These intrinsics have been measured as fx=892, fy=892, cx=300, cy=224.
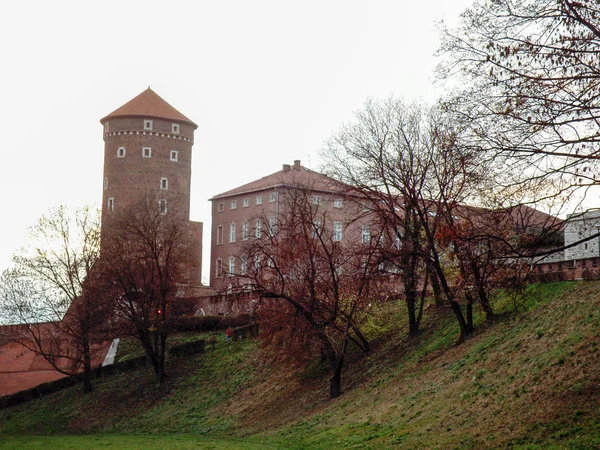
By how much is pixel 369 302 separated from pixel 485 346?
26.6ft

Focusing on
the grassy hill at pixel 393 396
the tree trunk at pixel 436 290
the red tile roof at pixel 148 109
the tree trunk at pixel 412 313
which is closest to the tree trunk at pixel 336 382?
the grassy hill at pixel 393 396

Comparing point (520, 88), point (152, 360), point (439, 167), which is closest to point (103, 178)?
point (152, 360)

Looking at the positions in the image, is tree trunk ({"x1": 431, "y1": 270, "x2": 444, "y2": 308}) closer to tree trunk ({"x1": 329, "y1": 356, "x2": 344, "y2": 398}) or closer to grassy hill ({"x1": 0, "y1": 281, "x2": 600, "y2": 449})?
grassy hill ({"x1": 0, "y1": 281, "x2": 600, "y2": 449})

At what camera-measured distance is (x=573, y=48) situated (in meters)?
15.9

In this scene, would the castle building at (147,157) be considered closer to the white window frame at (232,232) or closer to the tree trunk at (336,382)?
the white window frame at (232,232)

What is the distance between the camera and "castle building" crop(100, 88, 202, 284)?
80.1 meters

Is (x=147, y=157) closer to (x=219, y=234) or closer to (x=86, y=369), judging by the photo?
(x=219, y=234)

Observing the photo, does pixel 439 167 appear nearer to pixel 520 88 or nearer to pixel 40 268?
pixel 520 88

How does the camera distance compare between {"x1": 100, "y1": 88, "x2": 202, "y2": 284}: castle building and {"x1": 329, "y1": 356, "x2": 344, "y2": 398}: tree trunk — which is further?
{"x1": 100, "y1": 88, "x2": 202, "y2": 284}: castle building

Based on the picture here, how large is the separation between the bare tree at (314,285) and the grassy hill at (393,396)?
167 centimetres

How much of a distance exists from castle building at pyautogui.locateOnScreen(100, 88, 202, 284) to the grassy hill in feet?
110

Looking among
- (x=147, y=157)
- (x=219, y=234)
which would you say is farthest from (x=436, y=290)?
(x=219, y=234)

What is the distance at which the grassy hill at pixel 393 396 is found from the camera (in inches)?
761

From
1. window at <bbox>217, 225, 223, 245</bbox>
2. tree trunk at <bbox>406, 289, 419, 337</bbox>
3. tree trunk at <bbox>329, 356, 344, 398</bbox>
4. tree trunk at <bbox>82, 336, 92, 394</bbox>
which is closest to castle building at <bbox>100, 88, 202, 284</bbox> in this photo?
window at <bbox>217, 225, 223, 245</bbox>
